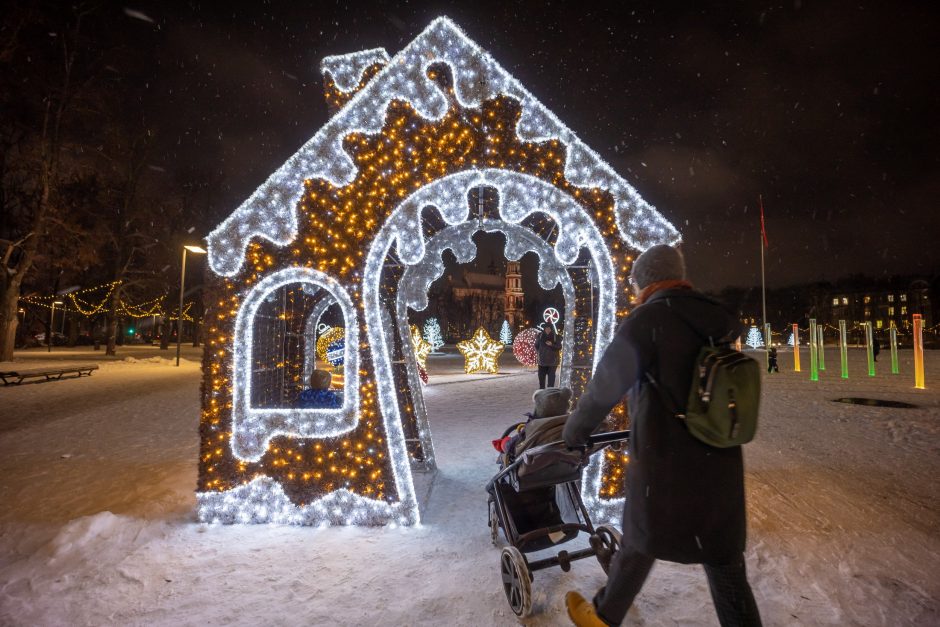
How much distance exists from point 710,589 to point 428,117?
13.3 feet

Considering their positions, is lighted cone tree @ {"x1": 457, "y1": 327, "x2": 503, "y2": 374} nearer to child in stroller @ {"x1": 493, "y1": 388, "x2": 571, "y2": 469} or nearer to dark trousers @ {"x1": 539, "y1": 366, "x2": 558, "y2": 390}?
dark trousers @ {"x1": 539, "y1": 366, "x2": 558, "y2": 390}

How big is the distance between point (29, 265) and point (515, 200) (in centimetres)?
2246

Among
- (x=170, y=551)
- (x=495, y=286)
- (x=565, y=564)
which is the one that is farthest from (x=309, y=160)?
(x=495, y=286)

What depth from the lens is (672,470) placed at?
77.3 inches

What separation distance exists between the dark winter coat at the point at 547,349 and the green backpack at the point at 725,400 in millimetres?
8858

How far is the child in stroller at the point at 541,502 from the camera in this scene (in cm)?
290

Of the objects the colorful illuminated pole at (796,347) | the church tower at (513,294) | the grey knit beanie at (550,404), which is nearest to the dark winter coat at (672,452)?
the grey knit beanie at (550,404)

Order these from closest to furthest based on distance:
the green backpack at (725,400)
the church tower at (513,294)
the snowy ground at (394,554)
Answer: the green backpack at (725,400)
the snowy ground at (394,554)
the church tower at (513,294)

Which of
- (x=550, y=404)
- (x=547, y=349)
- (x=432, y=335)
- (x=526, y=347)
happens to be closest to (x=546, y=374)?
(x=547, y=349)

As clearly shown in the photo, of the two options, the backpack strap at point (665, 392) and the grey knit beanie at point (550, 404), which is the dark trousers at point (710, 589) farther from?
the grey knit beanie at point (550, 404)

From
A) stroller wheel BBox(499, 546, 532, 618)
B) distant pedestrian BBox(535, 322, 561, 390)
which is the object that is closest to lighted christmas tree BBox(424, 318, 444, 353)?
distant pedestrian BBox(535, 322, 561, 390)

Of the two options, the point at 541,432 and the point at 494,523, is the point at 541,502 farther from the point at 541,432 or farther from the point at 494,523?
the point at 541,432

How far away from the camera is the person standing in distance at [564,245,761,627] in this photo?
195 centimetres

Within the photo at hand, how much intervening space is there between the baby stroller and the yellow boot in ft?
1.69
